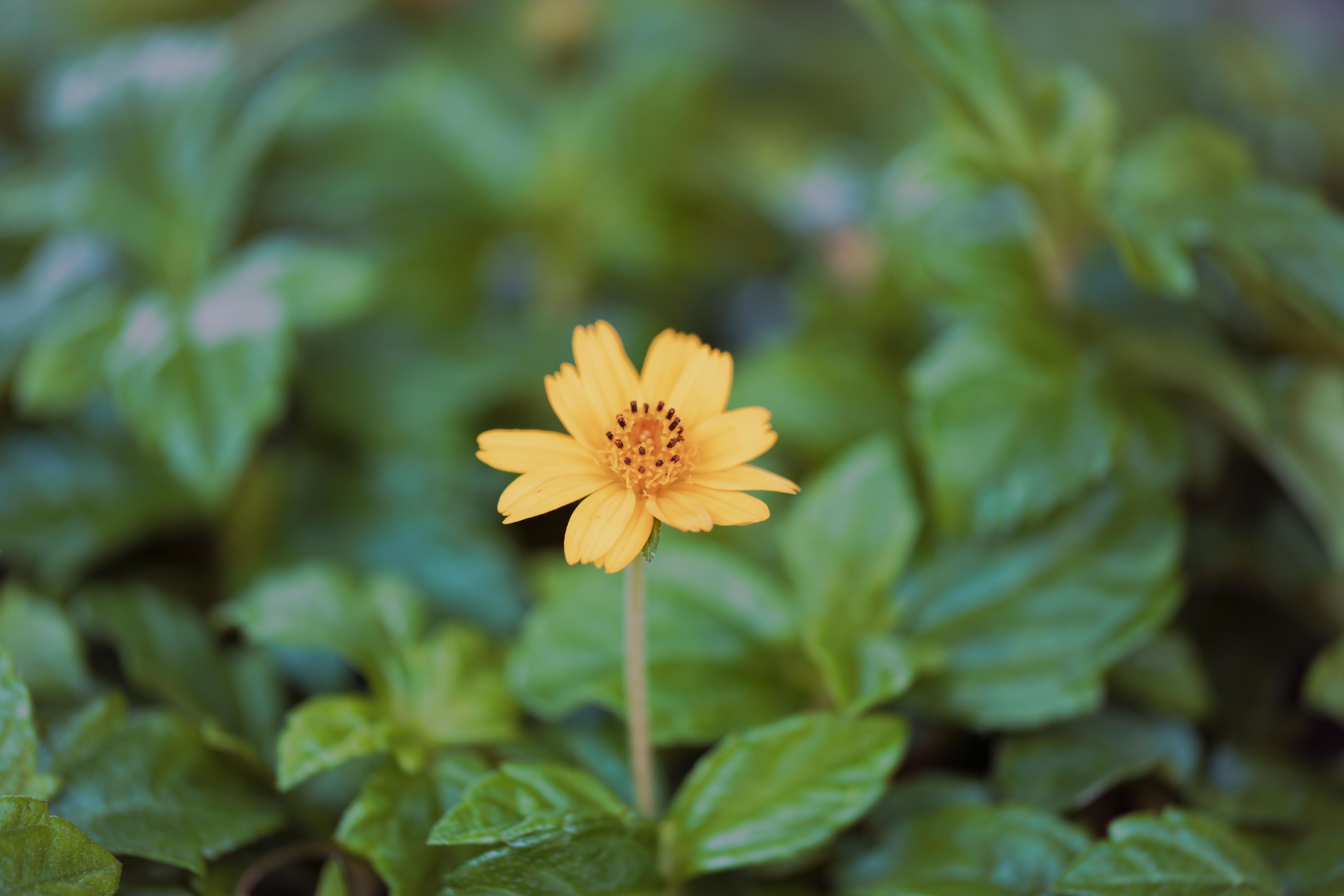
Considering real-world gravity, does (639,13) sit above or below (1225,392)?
above

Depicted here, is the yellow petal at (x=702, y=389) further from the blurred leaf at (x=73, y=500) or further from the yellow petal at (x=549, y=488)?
the blurred leaf at (x=73, y=500)

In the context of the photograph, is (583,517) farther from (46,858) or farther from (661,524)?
(46,858)

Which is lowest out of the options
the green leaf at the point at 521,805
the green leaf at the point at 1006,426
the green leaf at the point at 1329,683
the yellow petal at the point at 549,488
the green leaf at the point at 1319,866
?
the green leaf at the point at 1319,866

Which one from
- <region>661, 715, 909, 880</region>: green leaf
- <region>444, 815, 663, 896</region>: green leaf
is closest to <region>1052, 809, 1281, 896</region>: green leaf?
<region>661, 715, 909, 880</region>: green leaf

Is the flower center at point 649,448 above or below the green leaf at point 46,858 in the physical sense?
above

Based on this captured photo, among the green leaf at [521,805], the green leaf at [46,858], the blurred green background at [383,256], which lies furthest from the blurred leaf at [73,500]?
the green leaf at [521,805]

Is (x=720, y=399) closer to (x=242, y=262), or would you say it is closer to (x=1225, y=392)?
(x=1225, y=392)

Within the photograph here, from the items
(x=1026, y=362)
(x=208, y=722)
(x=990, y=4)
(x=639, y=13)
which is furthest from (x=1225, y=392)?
(x=990, y=4)
